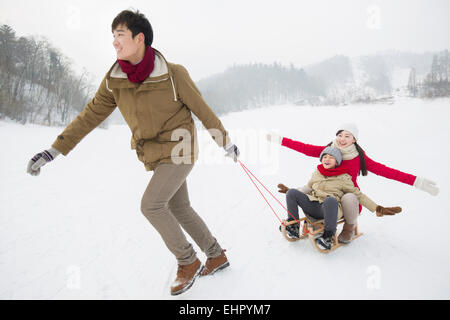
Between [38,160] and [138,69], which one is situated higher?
[138,69]

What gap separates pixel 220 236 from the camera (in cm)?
340

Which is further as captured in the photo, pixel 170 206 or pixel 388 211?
pixel 388 211

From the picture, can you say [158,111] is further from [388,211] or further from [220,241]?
[388,211]

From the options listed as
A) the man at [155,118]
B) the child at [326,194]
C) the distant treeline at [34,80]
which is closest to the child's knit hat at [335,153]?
the child at [326,194]

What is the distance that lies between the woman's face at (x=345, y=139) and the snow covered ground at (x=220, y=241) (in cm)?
113

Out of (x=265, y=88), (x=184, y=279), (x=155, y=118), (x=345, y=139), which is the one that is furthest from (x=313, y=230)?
(x=265, y=88)

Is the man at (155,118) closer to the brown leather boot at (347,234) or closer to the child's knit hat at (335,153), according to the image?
the child's knit hat at (335,153)

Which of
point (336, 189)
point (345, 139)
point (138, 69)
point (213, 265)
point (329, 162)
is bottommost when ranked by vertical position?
point (213, 265)

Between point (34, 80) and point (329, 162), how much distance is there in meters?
31.1

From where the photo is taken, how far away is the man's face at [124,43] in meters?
1.72

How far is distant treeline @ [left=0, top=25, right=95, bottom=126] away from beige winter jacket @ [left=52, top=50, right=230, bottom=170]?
68.2ft

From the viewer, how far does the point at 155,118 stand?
181cm

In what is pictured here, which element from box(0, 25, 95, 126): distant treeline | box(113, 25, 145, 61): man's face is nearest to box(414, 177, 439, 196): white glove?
box(113, 25, 145, 61): man's face

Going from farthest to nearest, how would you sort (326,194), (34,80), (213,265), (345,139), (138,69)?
(34,80) → (345,139) → (326,194) → (213,265) → (138,69)
